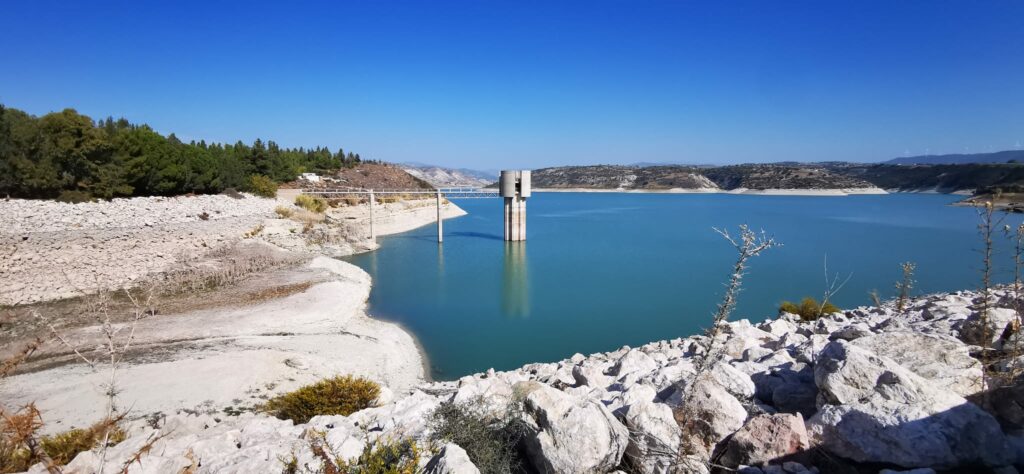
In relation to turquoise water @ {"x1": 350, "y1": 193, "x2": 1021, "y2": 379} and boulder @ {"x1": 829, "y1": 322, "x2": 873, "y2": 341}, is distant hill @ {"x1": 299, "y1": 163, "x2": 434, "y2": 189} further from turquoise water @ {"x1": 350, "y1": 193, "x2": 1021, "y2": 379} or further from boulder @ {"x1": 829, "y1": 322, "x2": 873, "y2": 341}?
boulder @ {"x1": 829, "y1": 322, "x2": 873, "y2": 341}

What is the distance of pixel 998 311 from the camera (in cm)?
625

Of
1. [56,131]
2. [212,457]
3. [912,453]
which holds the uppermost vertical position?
[56,131]

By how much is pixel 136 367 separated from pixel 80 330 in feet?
14.3

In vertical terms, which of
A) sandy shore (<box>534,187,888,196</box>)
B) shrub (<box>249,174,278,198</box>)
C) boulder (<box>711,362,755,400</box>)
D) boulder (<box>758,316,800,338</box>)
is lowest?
sandy shore (<box>534,187,888,196</box>)

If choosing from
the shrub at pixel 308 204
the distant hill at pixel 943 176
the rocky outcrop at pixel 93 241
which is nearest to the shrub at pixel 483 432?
the rocky outcrop at pixel 93 241

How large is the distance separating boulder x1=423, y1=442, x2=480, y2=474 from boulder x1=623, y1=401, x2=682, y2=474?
117cm

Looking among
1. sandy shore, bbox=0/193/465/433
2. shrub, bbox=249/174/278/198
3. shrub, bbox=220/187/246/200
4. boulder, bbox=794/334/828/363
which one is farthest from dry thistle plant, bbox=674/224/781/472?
shrub, bbox=249/174/278/198

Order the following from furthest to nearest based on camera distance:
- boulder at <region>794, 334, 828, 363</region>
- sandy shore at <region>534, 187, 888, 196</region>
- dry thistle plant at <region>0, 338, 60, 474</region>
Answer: sandy shore at <region>534, 187, 888, 196</region>, boulder at <region>794, 334, 828, 363</region>, dry thistle plant at <region>0, 338, 60, 474</region>

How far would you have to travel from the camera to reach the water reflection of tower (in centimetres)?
1854

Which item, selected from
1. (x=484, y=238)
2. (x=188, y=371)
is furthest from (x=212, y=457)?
(x=484, y=238)

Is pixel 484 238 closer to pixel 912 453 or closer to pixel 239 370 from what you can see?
pixel 239 370

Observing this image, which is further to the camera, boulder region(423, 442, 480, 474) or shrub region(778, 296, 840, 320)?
shrub region(778, 296, 840, 320)

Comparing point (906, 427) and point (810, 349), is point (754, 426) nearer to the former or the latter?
point (906, 427)

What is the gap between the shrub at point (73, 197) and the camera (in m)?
24.4
